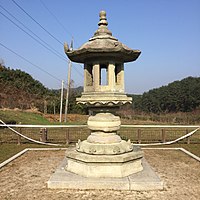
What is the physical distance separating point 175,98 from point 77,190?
1569 inches

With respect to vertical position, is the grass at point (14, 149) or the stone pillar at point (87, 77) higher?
the stone pillar at point (87, 77)

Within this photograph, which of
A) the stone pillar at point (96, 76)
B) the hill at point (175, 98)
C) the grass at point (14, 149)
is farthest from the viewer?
the hill at point (175, 98)

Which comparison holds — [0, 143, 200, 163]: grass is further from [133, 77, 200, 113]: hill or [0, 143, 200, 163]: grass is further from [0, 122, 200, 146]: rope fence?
[133, 77, 200, 113]: hill

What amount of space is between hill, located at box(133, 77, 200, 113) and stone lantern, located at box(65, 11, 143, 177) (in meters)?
36.5

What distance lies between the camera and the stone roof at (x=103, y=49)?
5906mm

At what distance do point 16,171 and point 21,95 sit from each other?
29.4 metres

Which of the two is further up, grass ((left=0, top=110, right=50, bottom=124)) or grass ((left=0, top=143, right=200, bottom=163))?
grass ((left=0, top=110, right=50, bottom=124))

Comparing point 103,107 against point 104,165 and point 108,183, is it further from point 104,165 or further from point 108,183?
point 108,183

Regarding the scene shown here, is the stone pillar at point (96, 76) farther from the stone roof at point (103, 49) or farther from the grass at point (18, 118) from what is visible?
the grass at point (18, 118)

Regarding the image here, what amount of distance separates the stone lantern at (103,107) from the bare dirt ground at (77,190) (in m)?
0.72

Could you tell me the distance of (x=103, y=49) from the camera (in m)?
5.88

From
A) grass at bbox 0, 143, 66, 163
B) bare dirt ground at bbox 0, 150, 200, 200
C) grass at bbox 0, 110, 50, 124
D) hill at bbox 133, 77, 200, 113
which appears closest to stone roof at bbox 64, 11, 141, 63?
bare dirt ground at bbox 0, 150, 200, 200

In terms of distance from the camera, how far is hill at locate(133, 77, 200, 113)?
40616 mm

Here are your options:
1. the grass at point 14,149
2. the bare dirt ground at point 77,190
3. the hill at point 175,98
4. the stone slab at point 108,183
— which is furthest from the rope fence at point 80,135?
the hill at point 175,98
